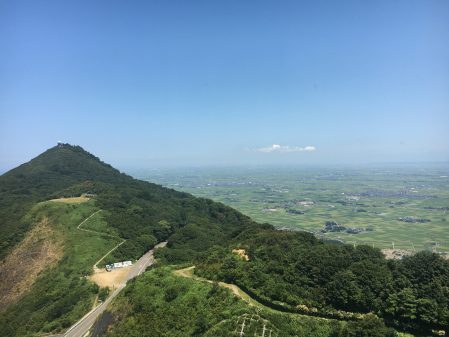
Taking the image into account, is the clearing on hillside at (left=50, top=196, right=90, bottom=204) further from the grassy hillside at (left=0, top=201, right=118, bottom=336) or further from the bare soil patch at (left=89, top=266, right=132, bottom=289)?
the bare soil patch at (left=89, top=266, right=132, bottom=289)

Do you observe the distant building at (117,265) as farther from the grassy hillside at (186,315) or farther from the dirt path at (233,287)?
the dirt path at (233,287)

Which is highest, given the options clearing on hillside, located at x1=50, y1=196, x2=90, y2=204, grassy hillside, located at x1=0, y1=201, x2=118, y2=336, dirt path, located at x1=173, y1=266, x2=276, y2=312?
clearing on hillside, located at x1=50, y1=196, x2=90, y2=204

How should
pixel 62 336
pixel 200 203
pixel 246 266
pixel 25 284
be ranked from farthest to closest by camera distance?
1. pixel 200 203
2. pixel 25 284
3. pixel 62 336
4. pixel 246 266

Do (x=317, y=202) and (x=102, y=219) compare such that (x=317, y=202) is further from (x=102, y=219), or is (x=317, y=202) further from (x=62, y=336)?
(x=62, y=336)

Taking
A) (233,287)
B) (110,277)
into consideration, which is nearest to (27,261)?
(110,277)

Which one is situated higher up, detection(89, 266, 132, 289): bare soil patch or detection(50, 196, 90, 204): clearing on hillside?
detection(50, 196, 90, 204): clearing on hillside

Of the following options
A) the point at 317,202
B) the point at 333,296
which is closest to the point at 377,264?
the point at 333,296

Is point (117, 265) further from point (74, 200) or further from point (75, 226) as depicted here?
point (74, 200)

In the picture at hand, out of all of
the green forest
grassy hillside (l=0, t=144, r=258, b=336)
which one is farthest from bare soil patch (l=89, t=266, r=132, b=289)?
the green forest

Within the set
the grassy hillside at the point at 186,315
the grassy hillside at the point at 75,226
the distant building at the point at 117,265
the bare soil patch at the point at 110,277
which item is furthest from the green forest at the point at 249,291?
the distant building at the point at 117,265
